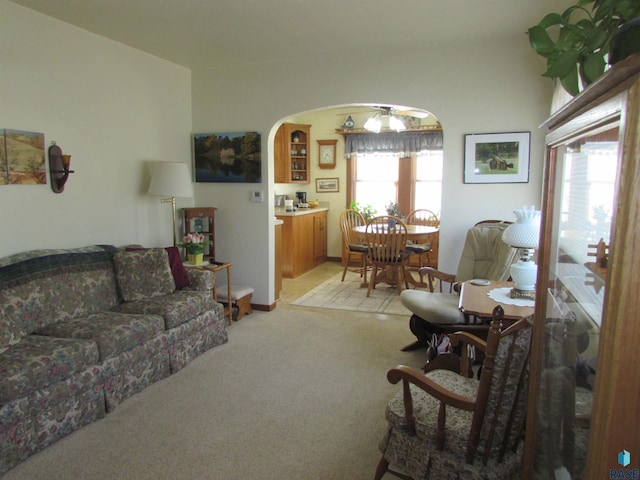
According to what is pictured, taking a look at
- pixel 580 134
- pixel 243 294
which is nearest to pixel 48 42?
pixel 243 294

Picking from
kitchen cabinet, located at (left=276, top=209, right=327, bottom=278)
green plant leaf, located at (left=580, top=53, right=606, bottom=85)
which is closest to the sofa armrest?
kitchen cabinet, located at (left=276, top=209, right=327, bottom=278)

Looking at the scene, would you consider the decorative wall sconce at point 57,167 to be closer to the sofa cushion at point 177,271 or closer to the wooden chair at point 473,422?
the sofa cushion at point 177,271

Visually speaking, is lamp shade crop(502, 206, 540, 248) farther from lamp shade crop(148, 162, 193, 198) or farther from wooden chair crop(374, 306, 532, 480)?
lamp shade crop(148, 162, 193, 198)

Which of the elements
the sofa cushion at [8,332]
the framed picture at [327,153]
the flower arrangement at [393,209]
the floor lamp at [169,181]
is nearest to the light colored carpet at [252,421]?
the sofa cushion at [8,332]

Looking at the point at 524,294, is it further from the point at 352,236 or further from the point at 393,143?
the point at 393,143

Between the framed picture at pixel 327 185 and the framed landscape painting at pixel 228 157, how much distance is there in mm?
3064

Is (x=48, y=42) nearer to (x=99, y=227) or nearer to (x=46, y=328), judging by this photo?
(x=99, y=227)

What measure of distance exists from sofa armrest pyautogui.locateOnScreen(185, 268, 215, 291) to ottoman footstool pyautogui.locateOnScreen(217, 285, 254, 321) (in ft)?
2.13

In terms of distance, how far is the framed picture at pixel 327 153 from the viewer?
7.57 m

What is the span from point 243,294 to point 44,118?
2.31m

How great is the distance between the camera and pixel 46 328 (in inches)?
112

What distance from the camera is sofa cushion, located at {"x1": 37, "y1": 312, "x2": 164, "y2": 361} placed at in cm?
272

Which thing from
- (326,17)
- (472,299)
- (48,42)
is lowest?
(472,299)

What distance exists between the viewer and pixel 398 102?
4.18m
